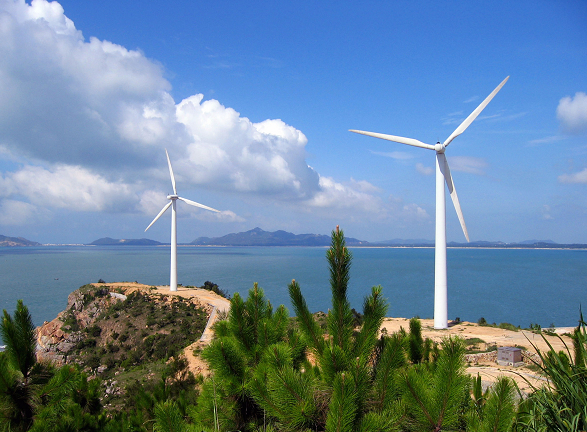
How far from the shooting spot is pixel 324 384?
401 cm

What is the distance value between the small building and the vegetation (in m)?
16.4

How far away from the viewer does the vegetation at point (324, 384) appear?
357 centimetres

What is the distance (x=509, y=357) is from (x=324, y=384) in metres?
19.1

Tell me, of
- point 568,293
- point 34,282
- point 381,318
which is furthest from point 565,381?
point 34,282

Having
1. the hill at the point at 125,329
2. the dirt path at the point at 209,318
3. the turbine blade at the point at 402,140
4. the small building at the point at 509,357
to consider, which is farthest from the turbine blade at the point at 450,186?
the hill at the point at 125,329

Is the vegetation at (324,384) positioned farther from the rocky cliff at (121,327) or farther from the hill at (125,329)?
the rocky cliff at (121,327)

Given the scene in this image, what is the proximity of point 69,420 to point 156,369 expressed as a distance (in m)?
22.8

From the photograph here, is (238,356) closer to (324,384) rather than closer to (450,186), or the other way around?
(324,384)

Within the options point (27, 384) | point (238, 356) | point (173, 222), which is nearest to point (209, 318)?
point (173, 222)

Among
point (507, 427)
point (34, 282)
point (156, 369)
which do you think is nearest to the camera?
point (507, 427)

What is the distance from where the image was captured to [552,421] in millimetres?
3736

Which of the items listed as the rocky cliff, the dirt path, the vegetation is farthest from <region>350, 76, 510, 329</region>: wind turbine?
the vegetation

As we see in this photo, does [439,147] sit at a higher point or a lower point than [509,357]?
higher

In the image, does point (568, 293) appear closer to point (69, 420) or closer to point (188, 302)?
point (188, 302)
